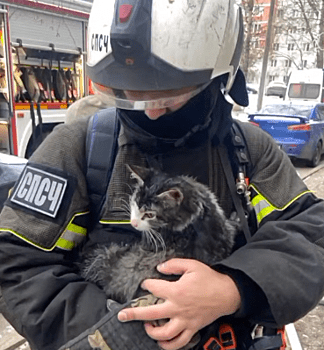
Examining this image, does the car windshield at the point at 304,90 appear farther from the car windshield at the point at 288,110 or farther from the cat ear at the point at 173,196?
the cat ear at the point at 173,196

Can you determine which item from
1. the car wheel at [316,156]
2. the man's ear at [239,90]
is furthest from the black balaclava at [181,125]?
the car wheel at [316,156]

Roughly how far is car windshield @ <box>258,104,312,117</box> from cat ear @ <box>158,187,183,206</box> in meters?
9.73

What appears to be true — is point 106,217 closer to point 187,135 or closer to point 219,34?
point 187,135

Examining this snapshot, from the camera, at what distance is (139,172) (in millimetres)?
1303

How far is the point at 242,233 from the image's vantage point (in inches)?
54.4

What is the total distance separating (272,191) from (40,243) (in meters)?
0.80

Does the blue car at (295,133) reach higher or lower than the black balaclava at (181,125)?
lower

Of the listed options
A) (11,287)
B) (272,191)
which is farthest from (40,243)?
(272,191)

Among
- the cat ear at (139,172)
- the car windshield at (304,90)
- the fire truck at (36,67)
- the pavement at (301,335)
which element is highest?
the cat ear at (139,172)

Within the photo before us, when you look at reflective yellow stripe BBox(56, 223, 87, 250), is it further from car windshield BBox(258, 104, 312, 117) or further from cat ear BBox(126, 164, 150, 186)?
car windshield BBox(258, 104, 312, 117)

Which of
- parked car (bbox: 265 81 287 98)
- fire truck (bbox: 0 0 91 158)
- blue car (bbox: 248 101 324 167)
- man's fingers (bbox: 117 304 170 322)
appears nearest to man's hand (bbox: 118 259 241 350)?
man's fingers (bbox: 117 304 170 322)

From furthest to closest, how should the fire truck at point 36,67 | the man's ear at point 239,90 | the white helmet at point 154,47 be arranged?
the fire truck at point 36,67 < the man's ear at point 239,90 < the white helmet at point 154,47

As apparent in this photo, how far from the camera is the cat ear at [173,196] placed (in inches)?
49.4

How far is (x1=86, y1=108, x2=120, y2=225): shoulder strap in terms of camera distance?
131 centimetres
